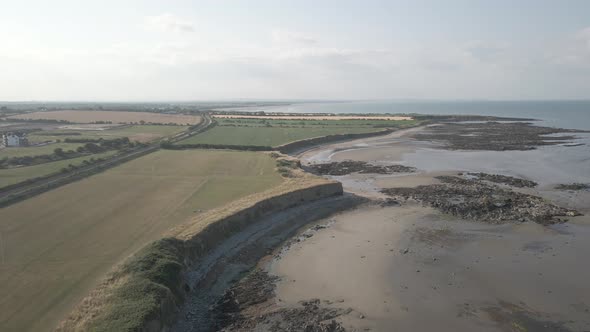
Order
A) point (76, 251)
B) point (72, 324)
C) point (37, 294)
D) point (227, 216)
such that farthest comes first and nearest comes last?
point (227, 216), point (76, 251), point (37, 294), point (72, 324)

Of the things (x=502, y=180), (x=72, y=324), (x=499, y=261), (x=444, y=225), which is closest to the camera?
(x=72, y=324)

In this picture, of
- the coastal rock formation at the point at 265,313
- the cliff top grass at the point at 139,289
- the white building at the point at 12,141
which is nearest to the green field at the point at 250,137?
the white building at the point at 12,141

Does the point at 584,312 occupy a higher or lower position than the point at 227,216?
lower

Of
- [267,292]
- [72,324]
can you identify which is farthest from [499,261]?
[72,324]

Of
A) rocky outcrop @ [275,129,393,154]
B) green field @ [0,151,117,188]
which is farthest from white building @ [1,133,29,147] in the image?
rocky outcrop @ [275,129,393,154]

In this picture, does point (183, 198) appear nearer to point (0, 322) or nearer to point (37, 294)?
point (37, 294)

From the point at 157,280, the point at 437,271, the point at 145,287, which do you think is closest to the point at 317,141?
the point at 437,271

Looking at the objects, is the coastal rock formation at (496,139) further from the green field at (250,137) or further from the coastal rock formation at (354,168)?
the green field at (250,137)
